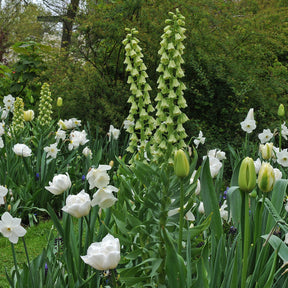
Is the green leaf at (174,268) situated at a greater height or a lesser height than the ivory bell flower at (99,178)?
lesser

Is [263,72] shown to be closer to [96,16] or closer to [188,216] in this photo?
[96,16]

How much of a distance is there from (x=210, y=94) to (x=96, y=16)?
2.07 meters

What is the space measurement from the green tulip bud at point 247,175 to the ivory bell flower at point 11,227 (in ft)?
2.89

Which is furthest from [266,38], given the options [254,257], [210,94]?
[254,257]

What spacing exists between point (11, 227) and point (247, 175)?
37.3 inches

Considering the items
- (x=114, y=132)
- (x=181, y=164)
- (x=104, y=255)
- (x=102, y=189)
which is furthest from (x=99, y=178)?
(x=114, y=132)

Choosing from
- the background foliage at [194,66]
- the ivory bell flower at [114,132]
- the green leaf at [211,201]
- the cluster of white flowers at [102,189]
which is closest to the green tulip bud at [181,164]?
the cluster of white flowers at [102,189]

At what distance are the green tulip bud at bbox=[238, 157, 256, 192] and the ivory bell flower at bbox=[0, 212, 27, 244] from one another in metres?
0.88

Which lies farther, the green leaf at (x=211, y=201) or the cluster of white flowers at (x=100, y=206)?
the green leaf at (x=211, y=201)

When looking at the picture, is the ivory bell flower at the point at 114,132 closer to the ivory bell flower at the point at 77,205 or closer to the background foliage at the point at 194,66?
the background foliage at the point at 194,66

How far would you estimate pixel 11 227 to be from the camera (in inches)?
65.9

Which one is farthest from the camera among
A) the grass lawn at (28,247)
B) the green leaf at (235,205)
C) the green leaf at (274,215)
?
the grass lawn at (28,247)

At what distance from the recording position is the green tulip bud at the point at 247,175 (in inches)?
52.4

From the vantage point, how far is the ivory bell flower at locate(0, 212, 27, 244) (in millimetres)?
1658
